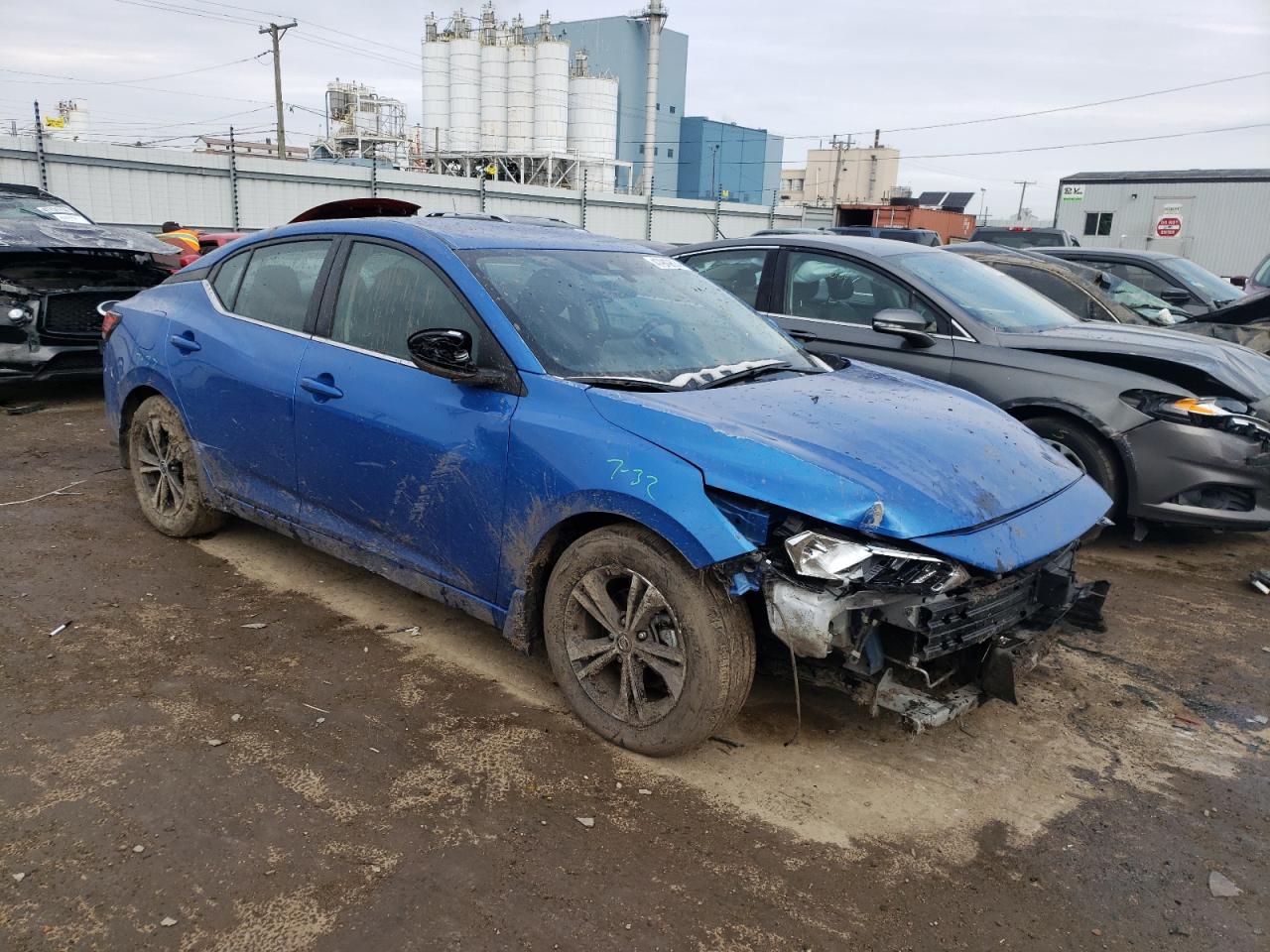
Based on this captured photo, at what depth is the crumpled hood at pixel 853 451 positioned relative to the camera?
2727 mm

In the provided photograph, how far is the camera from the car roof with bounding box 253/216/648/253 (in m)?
3.77

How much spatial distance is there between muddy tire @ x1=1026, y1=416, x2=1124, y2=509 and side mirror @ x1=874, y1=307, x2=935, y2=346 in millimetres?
829

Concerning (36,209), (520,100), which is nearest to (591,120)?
(520,100)

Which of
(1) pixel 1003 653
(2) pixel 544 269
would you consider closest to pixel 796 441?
(1) pixel 1003 653

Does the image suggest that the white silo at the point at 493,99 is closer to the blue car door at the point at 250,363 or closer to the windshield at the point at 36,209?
the windshield at the point at 36,209

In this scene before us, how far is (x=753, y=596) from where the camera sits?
2898 millimetres

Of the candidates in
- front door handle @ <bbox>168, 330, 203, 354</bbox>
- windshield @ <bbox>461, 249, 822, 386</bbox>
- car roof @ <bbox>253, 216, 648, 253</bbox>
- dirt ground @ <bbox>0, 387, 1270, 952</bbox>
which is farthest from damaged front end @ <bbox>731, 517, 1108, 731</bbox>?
front door handle @ <bbox>168, 330, 203, 354</bbox>

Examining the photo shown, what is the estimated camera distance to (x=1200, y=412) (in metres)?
5.05

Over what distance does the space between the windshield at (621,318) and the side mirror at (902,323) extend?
3.82ft

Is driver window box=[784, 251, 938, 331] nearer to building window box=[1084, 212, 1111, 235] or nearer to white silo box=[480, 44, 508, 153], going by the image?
building window box=[1084, 212, 1111, 235]

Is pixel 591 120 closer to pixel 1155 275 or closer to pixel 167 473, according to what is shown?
pixel 1155 275

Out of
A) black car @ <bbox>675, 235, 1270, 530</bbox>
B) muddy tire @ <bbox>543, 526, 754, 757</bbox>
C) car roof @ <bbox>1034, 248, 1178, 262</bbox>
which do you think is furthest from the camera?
car roof @ <bbox>1034, 248, 1178, 262</bbox>

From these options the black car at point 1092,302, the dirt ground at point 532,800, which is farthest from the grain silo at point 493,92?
the dirt ground at point 532,800

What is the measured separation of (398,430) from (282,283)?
1.25m
